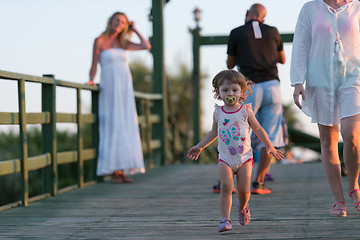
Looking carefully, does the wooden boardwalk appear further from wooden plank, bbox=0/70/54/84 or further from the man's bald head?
the man's bald head

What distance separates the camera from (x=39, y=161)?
6.00m

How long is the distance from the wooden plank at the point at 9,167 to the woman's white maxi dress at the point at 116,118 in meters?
2.08

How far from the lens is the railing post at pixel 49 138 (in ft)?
20.9

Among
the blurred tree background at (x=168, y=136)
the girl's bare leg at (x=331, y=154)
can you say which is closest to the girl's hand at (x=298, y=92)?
the girl's bare leg at (x=331, y=154)

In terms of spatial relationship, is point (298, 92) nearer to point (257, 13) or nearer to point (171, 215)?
point (171, 215)

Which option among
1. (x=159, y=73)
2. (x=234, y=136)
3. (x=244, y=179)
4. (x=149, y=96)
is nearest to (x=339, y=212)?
(x=244, y=179)

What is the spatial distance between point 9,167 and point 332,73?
2432mm

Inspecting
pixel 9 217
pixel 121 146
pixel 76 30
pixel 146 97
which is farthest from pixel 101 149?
pixel 76 30

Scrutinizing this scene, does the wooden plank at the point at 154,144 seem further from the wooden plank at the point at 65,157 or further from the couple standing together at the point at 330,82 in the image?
the couple standing together at the point at 330,82

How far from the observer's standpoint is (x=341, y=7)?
448cm

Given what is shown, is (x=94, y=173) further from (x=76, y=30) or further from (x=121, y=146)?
(x=76, y=30)

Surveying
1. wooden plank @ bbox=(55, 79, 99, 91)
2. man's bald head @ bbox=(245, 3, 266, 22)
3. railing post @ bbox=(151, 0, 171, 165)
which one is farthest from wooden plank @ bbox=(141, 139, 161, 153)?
man's bald head @ bbox=(245, 3, 266, 22)

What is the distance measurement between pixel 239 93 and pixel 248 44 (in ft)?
5.91

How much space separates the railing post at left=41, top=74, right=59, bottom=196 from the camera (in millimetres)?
6359
